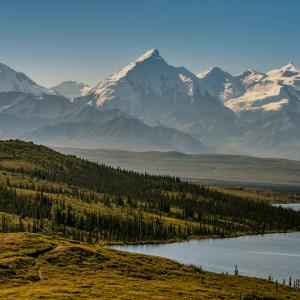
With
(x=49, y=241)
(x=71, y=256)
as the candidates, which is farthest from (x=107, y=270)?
(x=49, y=241)

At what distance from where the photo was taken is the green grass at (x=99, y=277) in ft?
474

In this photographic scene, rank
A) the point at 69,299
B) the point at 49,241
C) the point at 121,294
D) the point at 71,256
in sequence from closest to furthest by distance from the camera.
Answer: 1. the point at 69,299
2. the point at 121,294
3. the point at 71,256
4. the point at 49,241

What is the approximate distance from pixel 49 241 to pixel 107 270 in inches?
1116

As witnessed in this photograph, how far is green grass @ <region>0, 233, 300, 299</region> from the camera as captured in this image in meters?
144

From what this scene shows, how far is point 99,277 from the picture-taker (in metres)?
164

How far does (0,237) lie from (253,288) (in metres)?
77.8

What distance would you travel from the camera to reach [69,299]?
13338 cm

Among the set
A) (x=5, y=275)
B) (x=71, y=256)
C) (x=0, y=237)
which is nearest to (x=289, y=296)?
(x=71, y=256)

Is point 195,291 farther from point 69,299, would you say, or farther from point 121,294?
point 69,299

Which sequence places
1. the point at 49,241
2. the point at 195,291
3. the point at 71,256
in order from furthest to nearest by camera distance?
the point at 49,241 < the point at 71,256 < the point at 195,291

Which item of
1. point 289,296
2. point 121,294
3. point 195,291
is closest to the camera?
point 121,294

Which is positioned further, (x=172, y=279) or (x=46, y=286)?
(x=172, y=279)

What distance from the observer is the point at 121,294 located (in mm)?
143250

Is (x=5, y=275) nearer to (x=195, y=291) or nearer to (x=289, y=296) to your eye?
(x=195, y=291)
